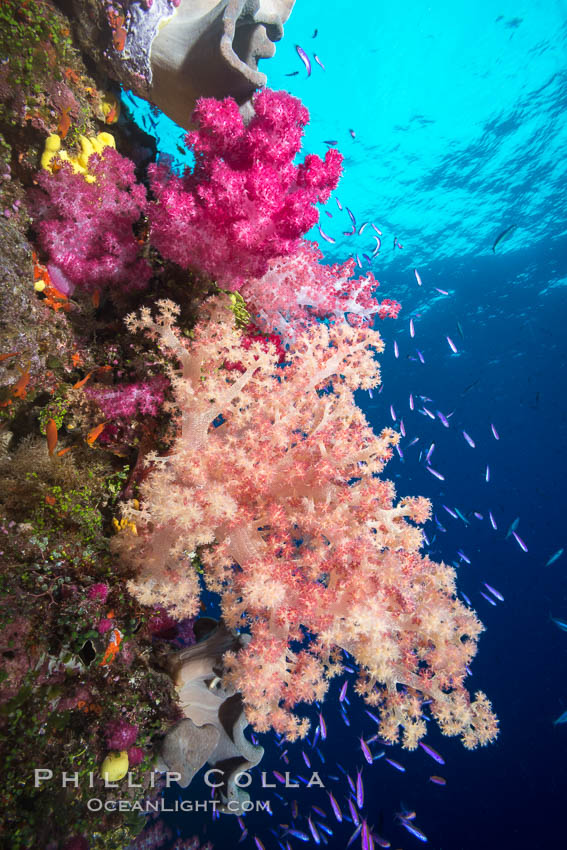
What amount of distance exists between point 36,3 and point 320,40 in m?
18.9

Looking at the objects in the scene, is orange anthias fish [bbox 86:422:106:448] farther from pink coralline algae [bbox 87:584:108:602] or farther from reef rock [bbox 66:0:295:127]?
reef rock [bbox 66:0:295:127]

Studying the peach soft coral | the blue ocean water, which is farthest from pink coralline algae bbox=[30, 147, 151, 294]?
the blue ocean water

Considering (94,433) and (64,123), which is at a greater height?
(64,123)

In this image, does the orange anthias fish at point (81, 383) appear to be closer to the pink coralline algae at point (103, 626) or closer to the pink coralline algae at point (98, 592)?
the pink coralline algae at point (98, 592)

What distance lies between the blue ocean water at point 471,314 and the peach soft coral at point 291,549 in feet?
21.1

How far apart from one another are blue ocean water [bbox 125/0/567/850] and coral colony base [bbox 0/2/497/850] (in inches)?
266

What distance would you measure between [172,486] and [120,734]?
1.71 metres

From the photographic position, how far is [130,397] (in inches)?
126

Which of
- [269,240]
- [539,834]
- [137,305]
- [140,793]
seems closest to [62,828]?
[140,793]

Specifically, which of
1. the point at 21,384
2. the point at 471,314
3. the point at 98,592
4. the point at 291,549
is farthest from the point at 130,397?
the point at 471,314

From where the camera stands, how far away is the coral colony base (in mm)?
2512

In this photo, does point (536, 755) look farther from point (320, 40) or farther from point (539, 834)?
point (320, 40)

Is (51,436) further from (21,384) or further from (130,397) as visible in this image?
(130,397)

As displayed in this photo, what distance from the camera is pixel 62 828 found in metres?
2.23
